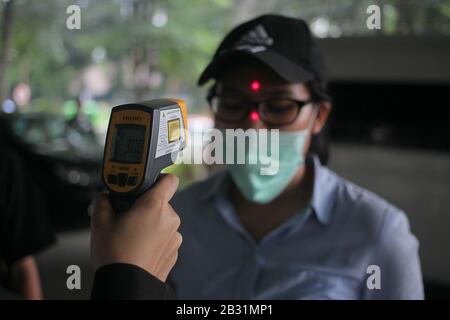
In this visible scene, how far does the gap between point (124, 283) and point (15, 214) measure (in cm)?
90

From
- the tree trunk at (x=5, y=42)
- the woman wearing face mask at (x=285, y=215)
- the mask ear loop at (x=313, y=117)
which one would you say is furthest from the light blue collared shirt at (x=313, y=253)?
the tree trunk at (x=5, y=42)

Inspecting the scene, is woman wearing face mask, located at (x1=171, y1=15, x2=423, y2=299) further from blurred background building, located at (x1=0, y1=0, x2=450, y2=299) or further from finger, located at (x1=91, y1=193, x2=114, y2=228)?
finger, located at (x1=91, y1=193, x2=114, y2=228)

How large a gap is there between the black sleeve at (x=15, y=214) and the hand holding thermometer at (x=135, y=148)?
869mm

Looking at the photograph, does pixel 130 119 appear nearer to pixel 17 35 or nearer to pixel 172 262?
pixel 172 262

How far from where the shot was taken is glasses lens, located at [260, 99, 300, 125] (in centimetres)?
101

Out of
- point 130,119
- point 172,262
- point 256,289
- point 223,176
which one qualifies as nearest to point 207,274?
point 256,289

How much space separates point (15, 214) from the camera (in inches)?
53.1

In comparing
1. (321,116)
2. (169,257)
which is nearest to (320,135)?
(321,116)

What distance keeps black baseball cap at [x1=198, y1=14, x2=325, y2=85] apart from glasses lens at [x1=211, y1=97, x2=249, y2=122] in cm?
6

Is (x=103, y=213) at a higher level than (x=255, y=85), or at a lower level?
lower

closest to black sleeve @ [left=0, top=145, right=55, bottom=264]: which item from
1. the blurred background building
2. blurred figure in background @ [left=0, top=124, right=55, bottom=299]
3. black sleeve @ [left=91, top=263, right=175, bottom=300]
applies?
blurred figure in background @ [left=0, top=124, right=55, bottom=299]

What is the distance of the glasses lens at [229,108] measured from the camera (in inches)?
39.7

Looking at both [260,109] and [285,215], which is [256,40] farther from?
[285,215]

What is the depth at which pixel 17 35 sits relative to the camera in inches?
56.6
